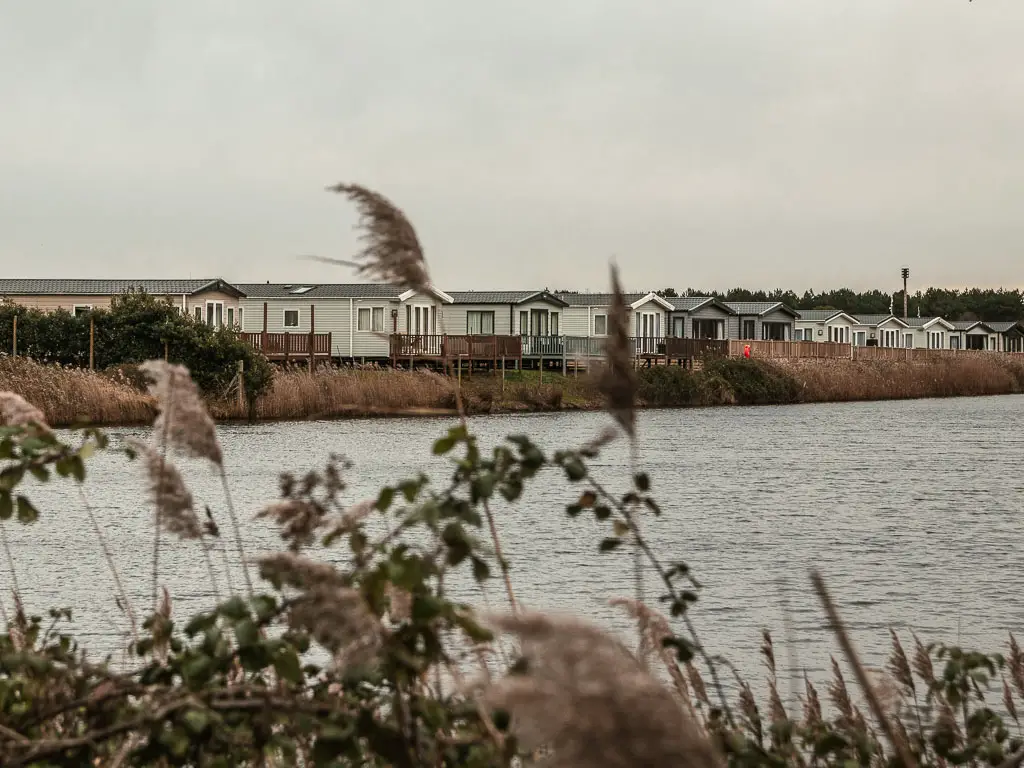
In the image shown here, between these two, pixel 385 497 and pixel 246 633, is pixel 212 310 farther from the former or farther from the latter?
pixel 385 497

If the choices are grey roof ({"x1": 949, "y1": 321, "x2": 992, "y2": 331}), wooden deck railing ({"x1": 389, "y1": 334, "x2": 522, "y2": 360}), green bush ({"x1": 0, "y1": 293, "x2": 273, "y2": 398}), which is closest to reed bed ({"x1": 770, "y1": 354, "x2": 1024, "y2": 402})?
wooden deck railing ({"x1": 389, "y1": 334, "x2": 522, "y2": 360})

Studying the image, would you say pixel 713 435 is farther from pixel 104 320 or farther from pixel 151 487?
pixel 151 487

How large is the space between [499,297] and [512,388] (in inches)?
1036

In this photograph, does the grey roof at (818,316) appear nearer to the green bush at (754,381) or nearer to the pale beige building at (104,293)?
the green bush at (754,381)

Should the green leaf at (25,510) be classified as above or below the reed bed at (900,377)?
below

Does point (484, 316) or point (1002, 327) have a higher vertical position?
point (1002, 327)

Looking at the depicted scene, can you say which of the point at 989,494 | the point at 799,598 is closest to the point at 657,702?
the point at 799,598

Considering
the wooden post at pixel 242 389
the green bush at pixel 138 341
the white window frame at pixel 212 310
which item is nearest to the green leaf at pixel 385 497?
the wooden post at pixel 242 389

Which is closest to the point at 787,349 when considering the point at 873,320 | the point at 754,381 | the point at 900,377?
the point at 900,377

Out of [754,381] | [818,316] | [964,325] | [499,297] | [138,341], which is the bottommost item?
[754,381]

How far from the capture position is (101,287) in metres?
66.6

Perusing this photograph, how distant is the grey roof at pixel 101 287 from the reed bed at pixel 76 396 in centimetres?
2563

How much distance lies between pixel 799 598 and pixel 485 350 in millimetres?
51627

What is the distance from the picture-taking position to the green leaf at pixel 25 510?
4.43 meters
